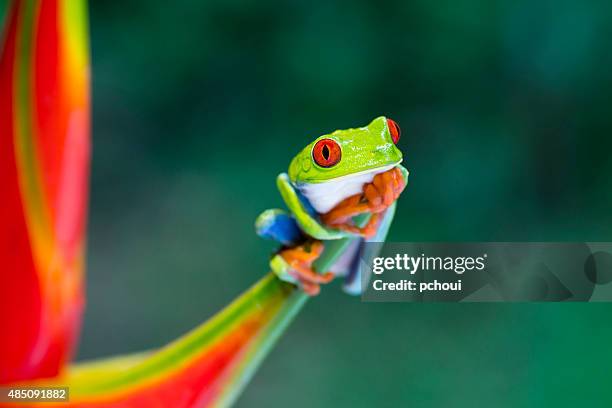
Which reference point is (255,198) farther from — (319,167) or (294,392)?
(319,167)

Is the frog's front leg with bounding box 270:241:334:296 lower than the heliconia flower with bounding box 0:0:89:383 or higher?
lower

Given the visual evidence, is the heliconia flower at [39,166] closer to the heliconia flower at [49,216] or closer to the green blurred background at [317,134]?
the heliconia flower at [49,216]

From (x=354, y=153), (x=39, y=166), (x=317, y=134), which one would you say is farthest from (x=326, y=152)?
(x=317, y=134)

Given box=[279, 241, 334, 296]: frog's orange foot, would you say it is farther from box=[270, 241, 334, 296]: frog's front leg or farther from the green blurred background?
the green blurred background

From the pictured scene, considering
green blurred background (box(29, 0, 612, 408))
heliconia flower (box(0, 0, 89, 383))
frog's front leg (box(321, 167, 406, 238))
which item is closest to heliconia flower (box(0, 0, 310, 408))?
heliconia flower (box(0, 0, 89, 383))

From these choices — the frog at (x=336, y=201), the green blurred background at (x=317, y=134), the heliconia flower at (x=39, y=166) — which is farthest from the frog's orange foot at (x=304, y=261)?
the green blurred background at (x=317, y=134)
